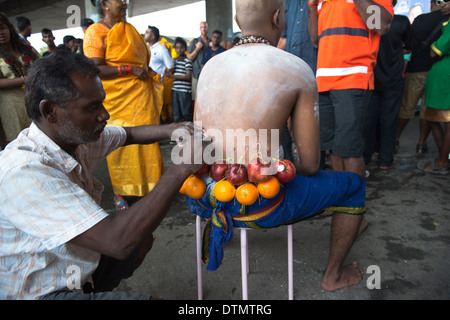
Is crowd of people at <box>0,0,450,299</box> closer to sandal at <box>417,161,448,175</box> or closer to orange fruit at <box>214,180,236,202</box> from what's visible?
orange fruit at <box>214,180,236,202</box>

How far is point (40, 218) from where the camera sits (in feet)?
3.19

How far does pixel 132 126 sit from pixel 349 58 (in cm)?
170

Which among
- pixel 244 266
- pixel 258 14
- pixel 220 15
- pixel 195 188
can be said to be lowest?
pixel 244 266

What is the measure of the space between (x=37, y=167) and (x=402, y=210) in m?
2.94

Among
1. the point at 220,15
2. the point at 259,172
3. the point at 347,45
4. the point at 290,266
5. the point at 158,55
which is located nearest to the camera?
the point at 259,172

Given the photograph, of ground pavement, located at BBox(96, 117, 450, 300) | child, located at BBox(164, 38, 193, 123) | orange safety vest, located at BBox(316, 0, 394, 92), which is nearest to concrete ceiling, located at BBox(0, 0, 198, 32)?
child, located at BBox(164, 38, 193, 123)

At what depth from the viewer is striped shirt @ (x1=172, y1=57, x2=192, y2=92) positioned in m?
6.03

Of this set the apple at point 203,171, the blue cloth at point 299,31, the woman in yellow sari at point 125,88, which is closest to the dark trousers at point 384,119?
the blue cloth at point 299,31

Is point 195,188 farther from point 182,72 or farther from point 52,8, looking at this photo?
point 52,8

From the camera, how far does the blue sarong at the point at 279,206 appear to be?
1501 millimetres

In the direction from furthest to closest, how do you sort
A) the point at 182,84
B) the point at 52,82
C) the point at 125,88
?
the point at 182,84, the point at 125,88, the point at 52,82

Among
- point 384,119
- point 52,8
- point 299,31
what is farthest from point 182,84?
point 52,8

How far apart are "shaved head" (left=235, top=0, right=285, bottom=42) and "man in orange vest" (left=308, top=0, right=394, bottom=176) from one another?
0.99 meters

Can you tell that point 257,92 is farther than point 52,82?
Yes
